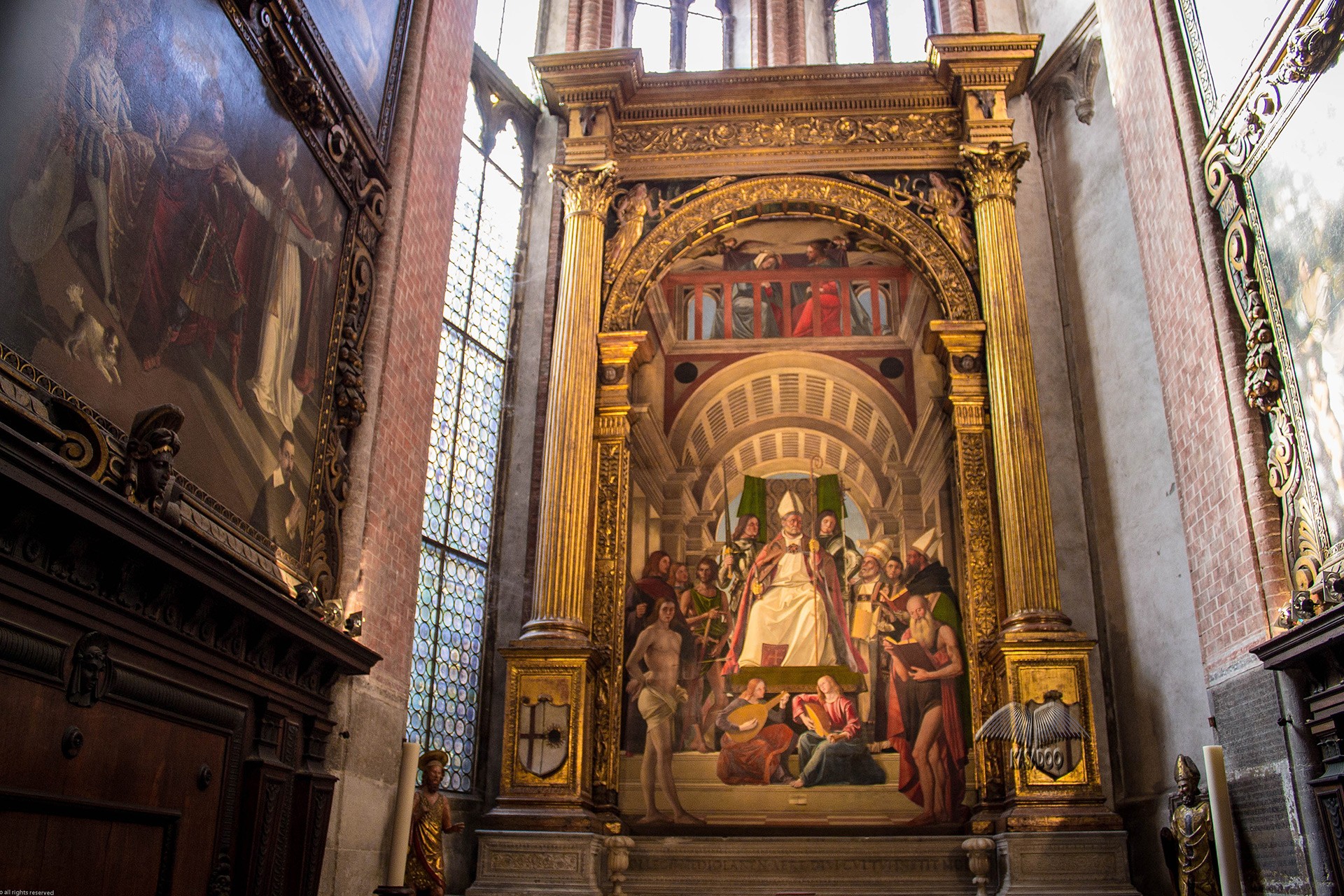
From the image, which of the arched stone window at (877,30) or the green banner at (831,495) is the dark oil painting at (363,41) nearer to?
the green banner at (831,495)

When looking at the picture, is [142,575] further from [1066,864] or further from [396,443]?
[1066,864]

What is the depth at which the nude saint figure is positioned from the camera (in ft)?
33.9

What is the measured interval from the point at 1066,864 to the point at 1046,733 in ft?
3.38

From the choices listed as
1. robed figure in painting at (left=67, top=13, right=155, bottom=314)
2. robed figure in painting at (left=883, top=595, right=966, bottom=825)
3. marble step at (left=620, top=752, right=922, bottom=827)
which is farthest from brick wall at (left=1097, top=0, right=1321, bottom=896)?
robed figure in painting at (left=67, top=13, right=155, bottom=314)

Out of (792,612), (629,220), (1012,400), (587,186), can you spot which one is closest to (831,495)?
(792,612)

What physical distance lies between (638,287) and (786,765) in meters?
5.10

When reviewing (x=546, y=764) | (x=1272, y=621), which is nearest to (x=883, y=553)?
(x=546, y=764)

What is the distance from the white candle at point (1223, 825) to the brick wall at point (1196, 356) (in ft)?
2.79

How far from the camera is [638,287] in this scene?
11.9m

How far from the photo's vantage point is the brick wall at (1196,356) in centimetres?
707

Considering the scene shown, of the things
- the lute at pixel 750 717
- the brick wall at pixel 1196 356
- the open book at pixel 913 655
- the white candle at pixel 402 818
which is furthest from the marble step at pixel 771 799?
the white candle at pixel 402 818

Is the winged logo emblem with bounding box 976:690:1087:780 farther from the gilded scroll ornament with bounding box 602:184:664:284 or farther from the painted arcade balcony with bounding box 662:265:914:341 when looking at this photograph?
the gilded scroll ornament with bounding box 602:184:664:284

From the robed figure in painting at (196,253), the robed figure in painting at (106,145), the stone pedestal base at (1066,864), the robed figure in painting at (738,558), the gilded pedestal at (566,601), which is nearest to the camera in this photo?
the robed figure in painting at (106,145)

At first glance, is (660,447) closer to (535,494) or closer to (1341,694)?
(535,494)
